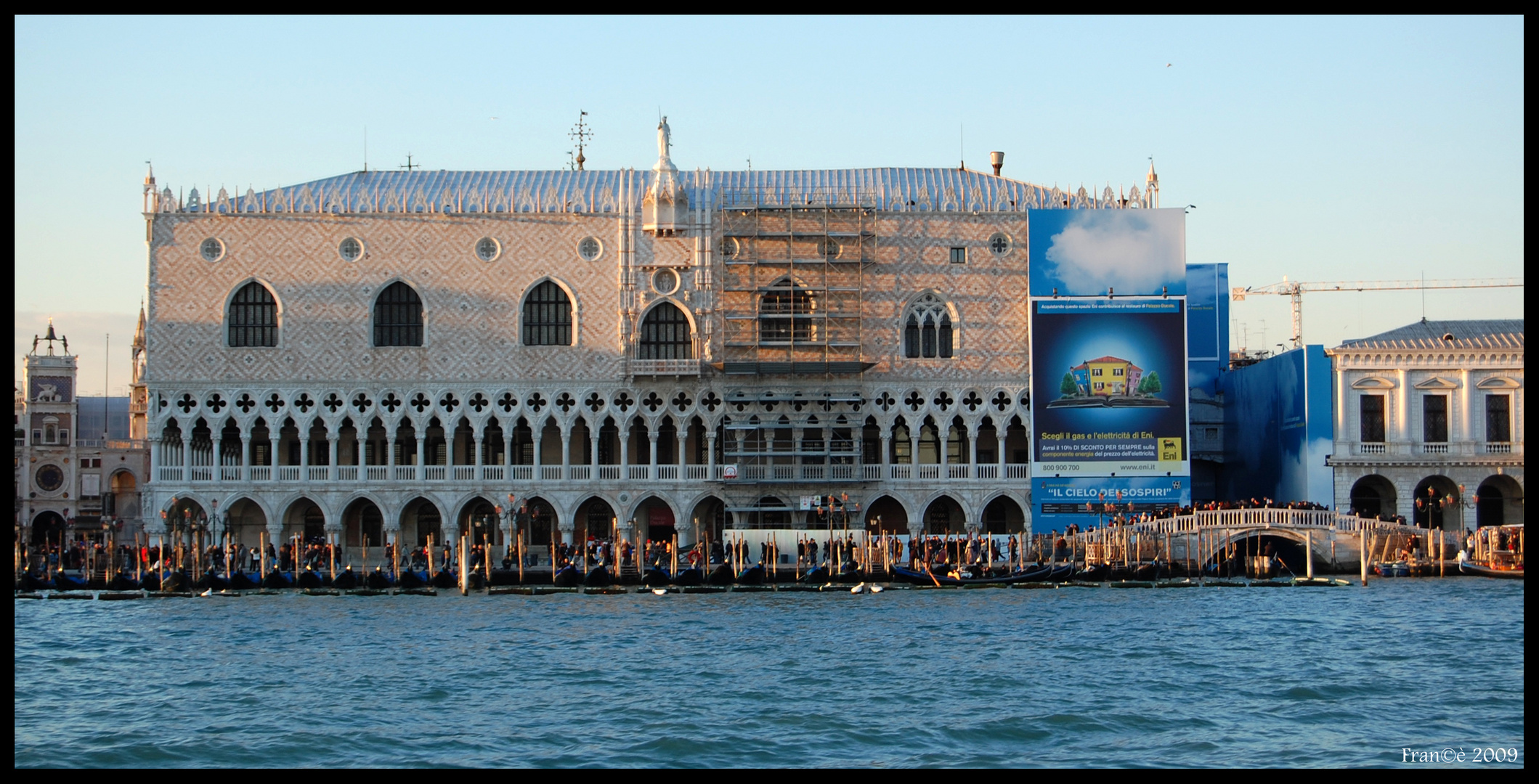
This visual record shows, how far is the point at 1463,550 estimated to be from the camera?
146 ft

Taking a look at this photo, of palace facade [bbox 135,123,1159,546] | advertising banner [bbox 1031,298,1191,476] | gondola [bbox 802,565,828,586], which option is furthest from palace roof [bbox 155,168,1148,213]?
gondola [bbox 802,565,828,586]

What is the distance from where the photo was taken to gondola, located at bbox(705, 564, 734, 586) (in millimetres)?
42125

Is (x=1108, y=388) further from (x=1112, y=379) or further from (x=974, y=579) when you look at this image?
(x=974, y=579)

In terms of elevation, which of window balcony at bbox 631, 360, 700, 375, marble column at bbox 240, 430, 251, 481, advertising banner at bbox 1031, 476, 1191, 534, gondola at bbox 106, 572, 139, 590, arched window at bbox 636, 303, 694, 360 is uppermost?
arched window at bbox 636, 303, 694, 360

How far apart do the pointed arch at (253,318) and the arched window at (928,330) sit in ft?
57.0

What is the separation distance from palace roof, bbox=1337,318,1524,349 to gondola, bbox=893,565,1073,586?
11673 mm

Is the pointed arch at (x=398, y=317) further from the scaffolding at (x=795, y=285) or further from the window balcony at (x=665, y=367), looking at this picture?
the scaffolding at (x=795, y=285)

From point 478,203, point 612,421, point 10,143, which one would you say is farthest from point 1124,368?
point 10,143

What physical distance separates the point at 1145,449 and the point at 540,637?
20.9 m

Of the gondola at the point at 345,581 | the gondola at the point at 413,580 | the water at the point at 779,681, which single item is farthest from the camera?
the gondola at the point at 345,581

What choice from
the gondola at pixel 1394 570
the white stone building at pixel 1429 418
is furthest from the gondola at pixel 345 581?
the white stone building at pixel 1429 418

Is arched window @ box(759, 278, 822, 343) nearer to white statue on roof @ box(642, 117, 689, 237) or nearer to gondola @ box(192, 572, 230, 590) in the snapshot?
white statue on roof @ box(642, 117, 689, 237)

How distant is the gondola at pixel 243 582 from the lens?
4241 cm

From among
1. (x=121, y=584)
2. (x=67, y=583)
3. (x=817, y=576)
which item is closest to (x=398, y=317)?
(x=121, y=584)
